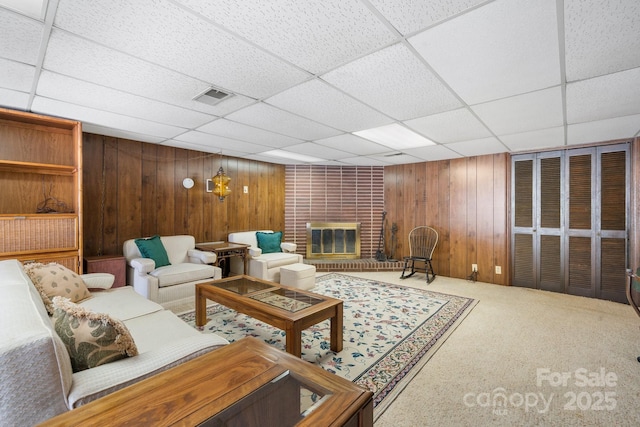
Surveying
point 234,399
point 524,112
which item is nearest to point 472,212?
point 524,112

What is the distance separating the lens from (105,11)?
57.4 inches

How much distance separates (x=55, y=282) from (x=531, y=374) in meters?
3.79

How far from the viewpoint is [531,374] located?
7.27 feet

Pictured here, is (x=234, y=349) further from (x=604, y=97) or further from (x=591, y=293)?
(x=591, y=293)

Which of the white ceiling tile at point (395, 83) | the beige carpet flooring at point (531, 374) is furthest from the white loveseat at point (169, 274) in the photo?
the white ceiling tile at point (395, 83)

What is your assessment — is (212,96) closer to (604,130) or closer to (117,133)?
(117,133)

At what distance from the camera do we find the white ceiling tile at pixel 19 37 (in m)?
1.54

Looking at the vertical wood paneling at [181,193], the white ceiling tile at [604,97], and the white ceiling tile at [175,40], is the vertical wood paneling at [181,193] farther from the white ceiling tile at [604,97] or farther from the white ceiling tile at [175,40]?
the white ceiling tile at [604,97]

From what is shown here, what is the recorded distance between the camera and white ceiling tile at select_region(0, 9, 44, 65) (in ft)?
5.04

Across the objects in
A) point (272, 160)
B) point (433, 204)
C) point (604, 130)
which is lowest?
point (433, 204)

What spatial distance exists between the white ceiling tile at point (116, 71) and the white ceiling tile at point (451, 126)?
1878 millimetres

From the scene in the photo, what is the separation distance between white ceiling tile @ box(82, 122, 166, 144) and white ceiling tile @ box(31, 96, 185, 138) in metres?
0.15

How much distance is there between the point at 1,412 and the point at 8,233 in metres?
2.85

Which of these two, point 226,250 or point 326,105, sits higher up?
point 326,105
